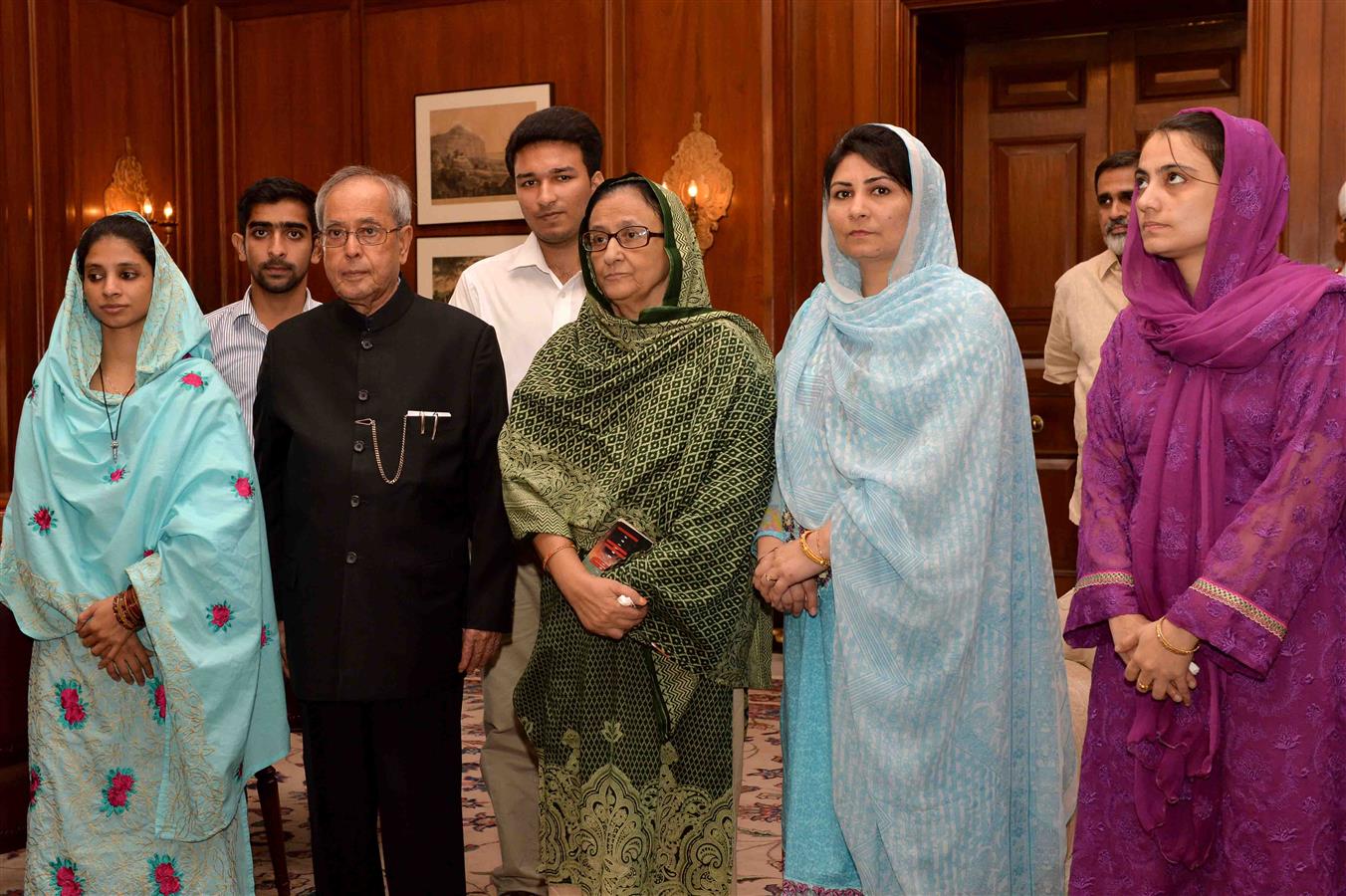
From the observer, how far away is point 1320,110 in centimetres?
493

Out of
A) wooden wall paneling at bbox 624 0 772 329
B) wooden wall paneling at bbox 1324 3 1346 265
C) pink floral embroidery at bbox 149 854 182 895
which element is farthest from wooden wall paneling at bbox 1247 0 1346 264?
pink floral embroidery at bbox 149 854 182 895

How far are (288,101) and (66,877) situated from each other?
5.09 metres

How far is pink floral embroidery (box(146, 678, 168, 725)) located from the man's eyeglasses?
3.25 feet

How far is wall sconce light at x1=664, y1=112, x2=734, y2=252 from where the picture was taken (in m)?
6.01

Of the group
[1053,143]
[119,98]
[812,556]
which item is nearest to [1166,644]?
[812,556]

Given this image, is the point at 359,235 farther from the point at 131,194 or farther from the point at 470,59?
the point at 131,194

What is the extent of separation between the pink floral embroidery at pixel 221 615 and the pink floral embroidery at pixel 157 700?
199 mm

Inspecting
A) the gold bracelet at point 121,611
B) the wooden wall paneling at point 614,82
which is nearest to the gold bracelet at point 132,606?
the gold bracelet at point 121,611

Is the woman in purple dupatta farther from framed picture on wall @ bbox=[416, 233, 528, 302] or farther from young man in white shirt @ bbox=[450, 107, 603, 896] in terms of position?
framed picture on wall @ bbox=[416, 233, 528, 302]

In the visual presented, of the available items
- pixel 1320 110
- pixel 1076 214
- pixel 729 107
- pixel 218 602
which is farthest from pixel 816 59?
pixel 218 602

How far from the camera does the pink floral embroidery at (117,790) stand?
→ 278 centimetres

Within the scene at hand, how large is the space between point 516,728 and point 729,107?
3.59 metres

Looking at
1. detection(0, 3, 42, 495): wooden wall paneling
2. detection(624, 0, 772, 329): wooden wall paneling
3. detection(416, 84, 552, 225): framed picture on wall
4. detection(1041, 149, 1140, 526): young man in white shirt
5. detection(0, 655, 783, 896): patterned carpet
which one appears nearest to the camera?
detection(0, 655, 783, 896): patterned carpet

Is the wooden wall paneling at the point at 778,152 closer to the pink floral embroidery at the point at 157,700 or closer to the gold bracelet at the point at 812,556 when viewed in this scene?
the gold bracelet at the point at 812,556
